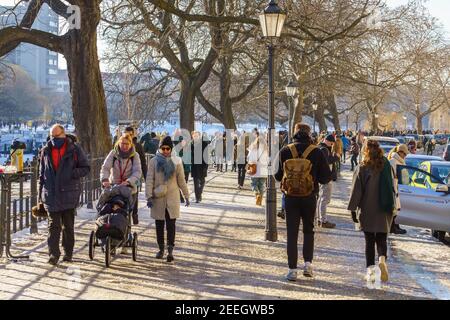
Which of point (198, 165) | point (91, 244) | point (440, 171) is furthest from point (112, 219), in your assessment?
point (440, 171)

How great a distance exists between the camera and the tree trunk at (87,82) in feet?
57.2

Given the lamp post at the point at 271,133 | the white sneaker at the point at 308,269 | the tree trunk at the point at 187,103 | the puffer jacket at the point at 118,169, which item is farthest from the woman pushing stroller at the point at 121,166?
the tree trunk at the point at 187,103

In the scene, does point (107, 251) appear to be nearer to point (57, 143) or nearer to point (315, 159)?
point (57, 143)

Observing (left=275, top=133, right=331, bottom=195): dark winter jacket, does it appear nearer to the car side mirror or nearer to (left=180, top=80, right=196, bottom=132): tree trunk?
the car side mirror

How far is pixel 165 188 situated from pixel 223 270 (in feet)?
4.61

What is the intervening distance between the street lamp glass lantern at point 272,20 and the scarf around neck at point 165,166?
3.60m

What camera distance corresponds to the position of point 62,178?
9.76m

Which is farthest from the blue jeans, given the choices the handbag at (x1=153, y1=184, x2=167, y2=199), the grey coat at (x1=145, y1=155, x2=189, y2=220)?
the handbag at (x1=153, y1=184, x2=167, y2=199)

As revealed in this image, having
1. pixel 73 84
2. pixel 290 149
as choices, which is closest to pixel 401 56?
pixel 73 84

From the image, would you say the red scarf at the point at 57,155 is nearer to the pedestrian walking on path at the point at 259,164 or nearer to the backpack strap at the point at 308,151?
the backpack strap at the point at 308,151

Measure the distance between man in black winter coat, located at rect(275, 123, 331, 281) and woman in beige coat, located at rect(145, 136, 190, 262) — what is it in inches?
68.9
